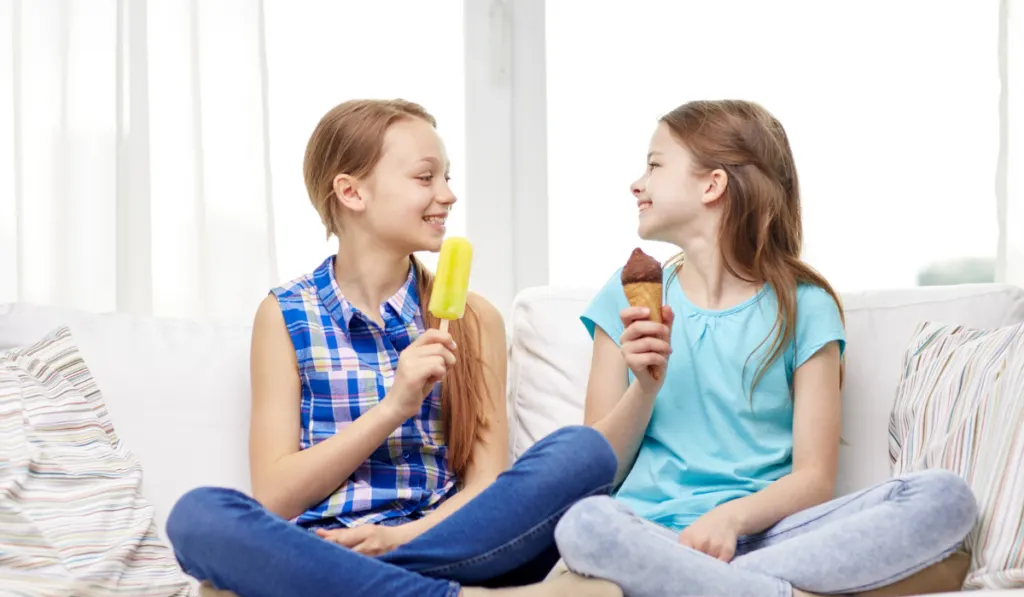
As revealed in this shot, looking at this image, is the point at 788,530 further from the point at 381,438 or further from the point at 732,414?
the point at 381,438

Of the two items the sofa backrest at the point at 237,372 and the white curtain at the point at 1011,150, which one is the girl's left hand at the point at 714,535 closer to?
the sofa backrest at the point at 237,372

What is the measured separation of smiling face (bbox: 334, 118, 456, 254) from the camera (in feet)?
6.41

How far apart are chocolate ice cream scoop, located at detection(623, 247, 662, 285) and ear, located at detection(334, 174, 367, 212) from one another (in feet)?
1.75

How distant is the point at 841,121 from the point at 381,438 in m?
1.83

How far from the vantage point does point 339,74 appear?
2.90m

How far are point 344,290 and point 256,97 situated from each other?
978 mm

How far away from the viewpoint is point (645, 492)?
1.85 m

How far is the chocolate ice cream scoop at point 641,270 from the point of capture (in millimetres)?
1726

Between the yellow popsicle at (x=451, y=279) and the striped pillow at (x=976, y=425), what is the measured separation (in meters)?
0.78

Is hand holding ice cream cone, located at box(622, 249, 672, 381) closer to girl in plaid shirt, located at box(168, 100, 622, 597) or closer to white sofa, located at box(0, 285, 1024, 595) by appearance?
girl in plaid shirt, located at box(168, 100, 622, 597)

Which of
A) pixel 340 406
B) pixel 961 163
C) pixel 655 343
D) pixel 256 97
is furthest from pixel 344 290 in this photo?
pixel 961 163

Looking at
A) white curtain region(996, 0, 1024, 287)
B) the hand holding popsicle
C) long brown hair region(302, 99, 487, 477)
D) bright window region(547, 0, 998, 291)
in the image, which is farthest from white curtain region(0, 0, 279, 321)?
white curtain region(996, 0, 1024, 287)

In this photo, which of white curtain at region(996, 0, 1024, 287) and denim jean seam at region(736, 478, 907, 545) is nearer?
denim jean seam at region(736, 478, 907, 545)

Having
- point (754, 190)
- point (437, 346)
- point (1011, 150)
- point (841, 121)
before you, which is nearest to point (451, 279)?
point (437, 346)
